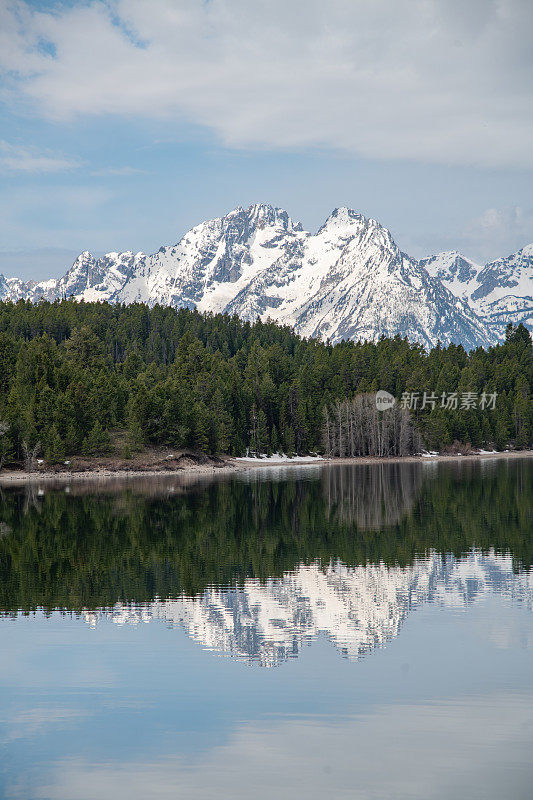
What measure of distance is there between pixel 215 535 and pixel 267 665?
2969 cm

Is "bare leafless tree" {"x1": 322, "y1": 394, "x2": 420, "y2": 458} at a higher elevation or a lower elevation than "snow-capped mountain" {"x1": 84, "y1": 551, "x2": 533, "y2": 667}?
higher

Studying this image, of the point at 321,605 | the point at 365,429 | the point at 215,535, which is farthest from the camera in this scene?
the point at 365,429

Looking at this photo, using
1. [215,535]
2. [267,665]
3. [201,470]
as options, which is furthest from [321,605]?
[201,470]

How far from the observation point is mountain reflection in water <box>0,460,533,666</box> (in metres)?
30.1

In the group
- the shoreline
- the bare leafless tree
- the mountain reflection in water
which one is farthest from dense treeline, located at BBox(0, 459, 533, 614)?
the bare leafless tree

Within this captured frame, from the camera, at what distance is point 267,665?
24906mm

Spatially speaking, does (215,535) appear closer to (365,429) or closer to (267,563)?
(267,563)

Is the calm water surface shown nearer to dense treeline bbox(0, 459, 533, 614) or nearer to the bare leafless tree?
dense treeline bbox(0, 459, 533, 614)

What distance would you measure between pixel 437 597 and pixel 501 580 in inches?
196

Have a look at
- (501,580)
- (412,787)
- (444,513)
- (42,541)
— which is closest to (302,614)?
(501,580)

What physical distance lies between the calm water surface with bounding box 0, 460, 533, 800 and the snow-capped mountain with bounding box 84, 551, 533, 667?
0.13 meters

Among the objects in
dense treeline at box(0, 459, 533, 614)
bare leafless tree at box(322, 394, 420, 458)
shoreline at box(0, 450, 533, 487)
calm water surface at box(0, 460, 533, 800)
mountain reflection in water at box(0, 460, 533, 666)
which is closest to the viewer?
calm water surface at box(0, 460, 533, 800)

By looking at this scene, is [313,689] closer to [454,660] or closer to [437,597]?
[454,660]

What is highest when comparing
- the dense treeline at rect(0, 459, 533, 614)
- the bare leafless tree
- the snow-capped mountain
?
the bare leafless tree
